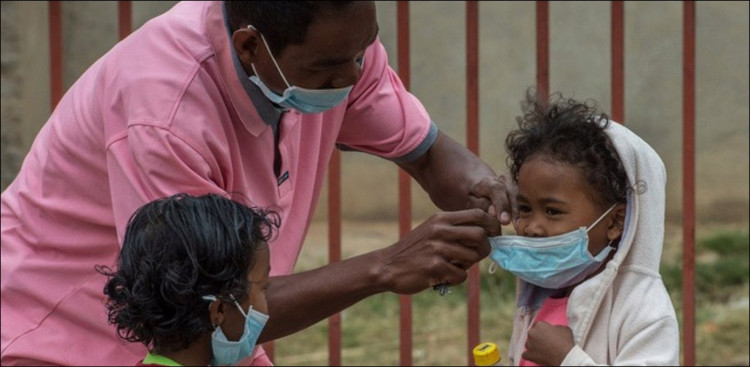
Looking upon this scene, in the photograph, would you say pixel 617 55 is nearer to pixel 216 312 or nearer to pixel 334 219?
pixel 334 219

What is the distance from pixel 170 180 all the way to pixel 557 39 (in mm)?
5866

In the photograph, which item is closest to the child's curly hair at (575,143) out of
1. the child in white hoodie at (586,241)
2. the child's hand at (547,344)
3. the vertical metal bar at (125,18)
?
the child in white hoodie at (586,241)

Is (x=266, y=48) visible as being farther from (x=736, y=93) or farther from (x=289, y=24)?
(x=736, y=93)

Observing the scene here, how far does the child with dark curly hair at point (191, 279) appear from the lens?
308cm

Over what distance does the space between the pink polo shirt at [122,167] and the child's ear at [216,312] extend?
1.31 feet

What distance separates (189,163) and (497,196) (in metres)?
0.80

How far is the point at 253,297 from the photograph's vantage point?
3189 millimetres

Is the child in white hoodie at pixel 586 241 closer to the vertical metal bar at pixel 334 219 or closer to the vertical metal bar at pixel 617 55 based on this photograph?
the vertical metal bar at pixel 617 55

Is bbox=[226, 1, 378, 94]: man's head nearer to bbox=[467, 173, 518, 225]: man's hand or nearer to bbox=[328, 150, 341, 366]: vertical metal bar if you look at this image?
bbox=[467, 173, 518, 225]: man's hand

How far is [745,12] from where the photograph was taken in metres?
8.96

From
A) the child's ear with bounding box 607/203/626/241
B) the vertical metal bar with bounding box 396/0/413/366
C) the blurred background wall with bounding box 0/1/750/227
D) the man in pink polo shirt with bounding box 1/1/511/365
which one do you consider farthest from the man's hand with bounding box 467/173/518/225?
the blurred background wall with bounding box 0/1/750/227

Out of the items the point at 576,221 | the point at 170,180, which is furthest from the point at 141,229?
the point at 576,221

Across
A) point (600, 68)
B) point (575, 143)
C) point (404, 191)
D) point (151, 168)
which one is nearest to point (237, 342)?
point (151, 168)

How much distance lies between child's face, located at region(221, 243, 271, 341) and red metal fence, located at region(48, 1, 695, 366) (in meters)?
2.23
